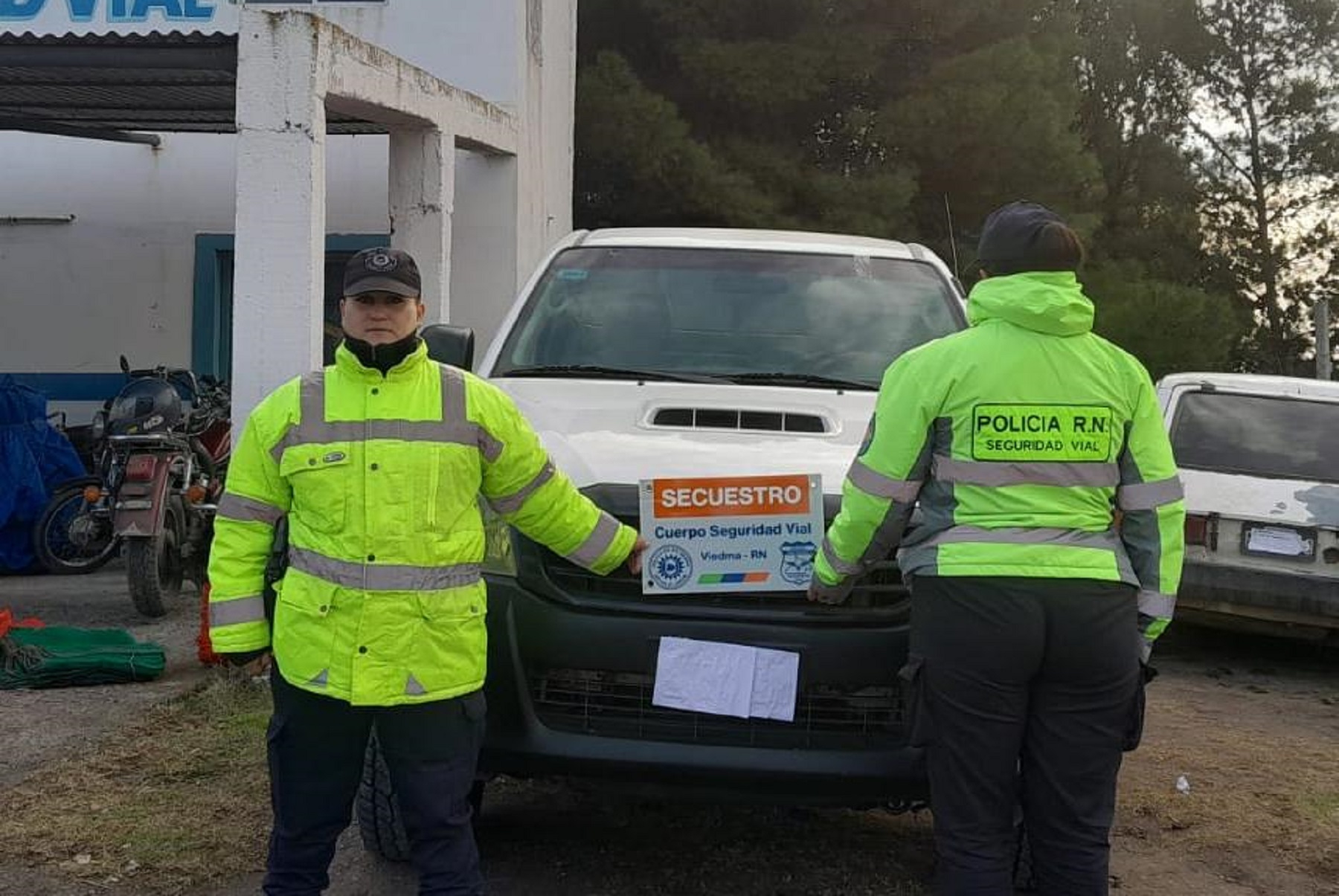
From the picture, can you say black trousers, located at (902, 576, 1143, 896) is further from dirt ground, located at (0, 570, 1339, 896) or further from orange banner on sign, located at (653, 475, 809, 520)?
dirt ground, located at (0, 570, 1339, 896)

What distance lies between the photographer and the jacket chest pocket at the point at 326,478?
3062mm

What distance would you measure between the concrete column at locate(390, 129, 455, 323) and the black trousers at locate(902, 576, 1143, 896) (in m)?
6.01

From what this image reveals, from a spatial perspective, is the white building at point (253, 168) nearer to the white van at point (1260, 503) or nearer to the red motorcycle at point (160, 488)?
the red motorcycle at point (160, 488)

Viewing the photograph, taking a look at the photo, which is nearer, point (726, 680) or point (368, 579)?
point (368, 579)

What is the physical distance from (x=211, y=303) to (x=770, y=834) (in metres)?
8.79

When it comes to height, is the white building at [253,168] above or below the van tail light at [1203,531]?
above

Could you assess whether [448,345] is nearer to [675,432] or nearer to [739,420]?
[675,432]

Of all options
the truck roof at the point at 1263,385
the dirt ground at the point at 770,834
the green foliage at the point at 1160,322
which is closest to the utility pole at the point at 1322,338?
the green foliage at the point at 1160,322

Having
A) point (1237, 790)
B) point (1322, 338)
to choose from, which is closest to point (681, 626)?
point (1237, 790)

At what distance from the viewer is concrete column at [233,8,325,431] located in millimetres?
6246

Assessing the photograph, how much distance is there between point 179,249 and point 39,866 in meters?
8.57

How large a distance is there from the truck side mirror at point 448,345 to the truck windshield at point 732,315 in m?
0.38

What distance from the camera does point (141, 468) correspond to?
742 cm

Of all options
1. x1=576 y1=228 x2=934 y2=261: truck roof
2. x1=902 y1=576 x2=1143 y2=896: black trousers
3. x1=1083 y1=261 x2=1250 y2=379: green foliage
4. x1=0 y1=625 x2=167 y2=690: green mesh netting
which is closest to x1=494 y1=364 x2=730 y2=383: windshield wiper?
x1=576 y1=228 x2=934 y2=261: truck roof
